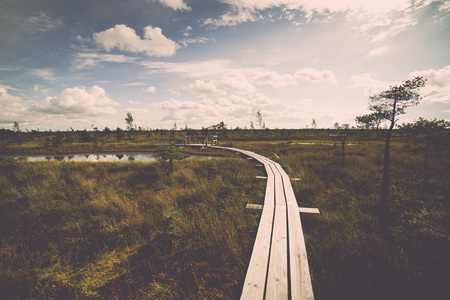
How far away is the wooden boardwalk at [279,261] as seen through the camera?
6.08 feet

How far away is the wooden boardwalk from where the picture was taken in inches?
72.9

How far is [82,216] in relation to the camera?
4.51 meters

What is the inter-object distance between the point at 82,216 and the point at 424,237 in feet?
25.9

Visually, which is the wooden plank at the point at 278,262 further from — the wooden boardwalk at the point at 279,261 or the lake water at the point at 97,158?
the lake water at the point at 97,158

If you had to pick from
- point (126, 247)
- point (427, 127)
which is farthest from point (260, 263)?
point (427, 127)

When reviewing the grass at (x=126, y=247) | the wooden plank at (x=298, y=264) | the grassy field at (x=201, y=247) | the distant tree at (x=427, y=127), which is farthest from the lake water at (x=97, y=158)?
the distant tree at (x=427, y=127)

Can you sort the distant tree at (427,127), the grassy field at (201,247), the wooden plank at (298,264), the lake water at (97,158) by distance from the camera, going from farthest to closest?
the lake water at (97,158) < the distant tree at (427,127) < the grassy field at (201,247) < the wooden plank at (298,264)

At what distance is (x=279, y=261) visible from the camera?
2.29 meters

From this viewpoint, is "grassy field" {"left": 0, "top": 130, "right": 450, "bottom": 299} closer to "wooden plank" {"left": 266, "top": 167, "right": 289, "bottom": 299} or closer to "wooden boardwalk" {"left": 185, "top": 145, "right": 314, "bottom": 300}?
"wooden boardwalk" {"left": 185, "top": 145, "right": 314, "bottom": 300}

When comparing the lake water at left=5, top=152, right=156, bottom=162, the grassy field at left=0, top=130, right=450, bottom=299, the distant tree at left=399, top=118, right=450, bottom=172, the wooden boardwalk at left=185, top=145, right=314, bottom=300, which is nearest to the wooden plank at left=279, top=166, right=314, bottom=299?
the wooden boardwalk at left=185, top=145, right=314, bottom=300

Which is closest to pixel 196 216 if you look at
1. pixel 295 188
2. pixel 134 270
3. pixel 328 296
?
pixel 134 270

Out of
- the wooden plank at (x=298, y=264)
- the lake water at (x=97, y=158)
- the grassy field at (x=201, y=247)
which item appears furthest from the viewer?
the lake water at (x=97, y=158)

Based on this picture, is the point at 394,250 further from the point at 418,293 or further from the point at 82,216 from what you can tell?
the point at 82,216

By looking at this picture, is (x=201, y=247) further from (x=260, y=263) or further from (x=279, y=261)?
(x=279, y=261)
